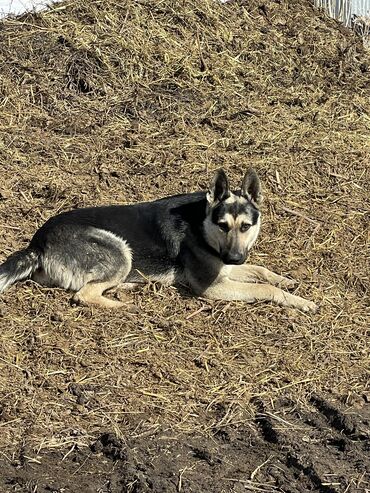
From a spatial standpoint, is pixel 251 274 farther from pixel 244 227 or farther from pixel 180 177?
pixel 180 177

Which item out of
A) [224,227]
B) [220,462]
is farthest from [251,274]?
[220,462]

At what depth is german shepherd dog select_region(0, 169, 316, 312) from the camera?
7.29 m

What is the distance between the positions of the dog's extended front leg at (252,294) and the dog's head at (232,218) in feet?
0.90

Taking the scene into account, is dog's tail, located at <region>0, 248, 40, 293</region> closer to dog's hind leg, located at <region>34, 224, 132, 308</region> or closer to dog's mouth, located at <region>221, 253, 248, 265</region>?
dog's hind leg, located at <region>34, 224, 132, 308</region>

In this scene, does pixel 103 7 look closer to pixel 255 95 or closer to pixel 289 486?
pixel 255 95

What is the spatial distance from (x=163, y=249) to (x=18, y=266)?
1.35m

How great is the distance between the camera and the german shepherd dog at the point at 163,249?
729 centimetres

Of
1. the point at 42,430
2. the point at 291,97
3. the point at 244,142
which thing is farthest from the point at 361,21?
the point at 42,430

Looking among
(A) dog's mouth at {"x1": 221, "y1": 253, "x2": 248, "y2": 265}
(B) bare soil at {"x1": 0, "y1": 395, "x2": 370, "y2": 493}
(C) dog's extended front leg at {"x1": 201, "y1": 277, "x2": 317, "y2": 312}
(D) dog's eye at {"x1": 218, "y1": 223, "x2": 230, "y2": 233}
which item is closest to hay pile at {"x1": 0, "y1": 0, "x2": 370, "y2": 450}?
(C) dog's extended front leg at {"x1": 201, "y1": 277, "x2": 317, "y2": 312}

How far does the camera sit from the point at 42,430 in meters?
5.45

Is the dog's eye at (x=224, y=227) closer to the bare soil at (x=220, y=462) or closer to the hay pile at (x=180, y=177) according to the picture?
the hay pile at (x=180, y=177)

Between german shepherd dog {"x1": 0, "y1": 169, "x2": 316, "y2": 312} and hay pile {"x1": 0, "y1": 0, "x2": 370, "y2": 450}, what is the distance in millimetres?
192

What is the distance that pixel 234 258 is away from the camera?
7.20 metres

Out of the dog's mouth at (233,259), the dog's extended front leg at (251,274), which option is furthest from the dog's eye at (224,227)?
the dog's extended front leg at (251,274)
